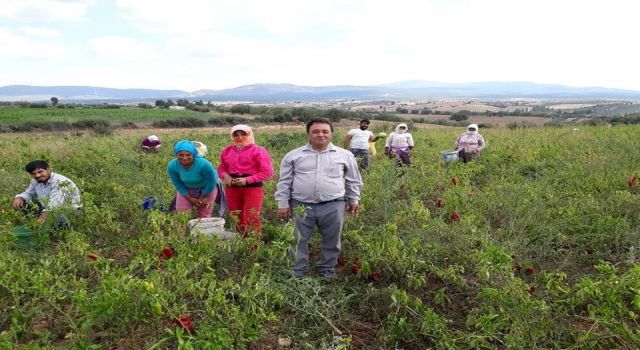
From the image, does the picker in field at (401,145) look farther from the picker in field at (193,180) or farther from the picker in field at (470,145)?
the picker in field at (193,180)

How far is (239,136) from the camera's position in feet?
14.6

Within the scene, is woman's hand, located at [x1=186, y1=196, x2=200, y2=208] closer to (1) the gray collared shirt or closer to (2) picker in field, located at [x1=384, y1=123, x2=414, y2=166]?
(1) the gray collared shirt

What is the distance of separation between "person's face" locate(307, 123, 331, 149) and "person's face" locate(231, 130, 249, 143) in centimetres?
117

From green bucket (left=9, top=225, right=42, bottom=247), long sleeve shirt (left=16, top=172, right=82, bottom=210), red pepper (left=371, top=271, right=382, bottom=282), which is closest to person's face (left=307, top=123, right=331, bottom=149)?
red pepper (left=371, top=271, right=382, bottom=282)

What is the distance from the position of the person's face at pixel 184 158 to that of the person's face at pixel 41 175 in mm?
1409

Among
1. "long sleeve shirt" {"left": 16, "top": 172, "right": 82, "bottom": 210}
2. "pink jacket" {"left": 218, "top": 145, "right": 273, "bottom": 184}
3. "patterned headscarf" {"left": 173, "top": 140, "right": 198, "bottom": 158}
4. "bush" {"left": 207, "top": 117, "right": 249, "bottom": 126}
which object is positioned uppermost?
"patterned headscarf" {"left": 173, "top": 140, "right": 198, "bottom": 158}

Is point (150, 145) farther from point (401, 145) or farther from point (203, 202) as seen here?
point (203, 202)

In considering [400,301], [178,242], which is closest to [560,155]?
[400,301]

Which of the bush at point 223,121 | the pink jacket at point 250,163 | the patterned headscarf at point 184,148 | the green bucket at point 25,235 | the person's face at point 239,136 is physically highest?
the person's face at point 239,136

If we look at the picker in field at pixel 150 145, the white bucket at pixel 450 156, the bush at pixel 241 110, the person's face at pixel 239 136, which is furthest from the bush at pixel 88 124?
the person's face at pixel 239 136

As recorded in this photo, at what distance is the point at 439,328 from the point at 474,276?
968 millimetres

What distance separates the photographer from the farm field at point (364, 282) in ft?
8.19

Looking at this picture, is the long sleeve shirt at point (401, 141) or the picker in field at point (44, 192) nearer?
the picker in field at point (44, 192)

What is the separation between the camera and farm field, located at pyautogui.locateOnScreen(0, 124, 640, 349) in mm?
2496
